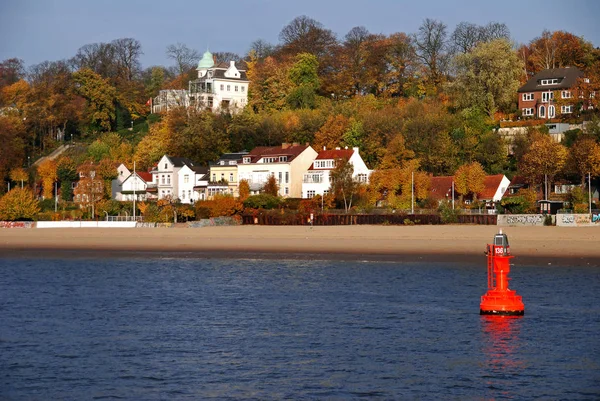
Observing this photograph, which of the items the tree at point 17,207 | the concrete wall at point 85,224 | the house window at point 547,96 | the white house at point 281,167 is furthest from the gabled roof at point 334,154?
the tree at point 17,207

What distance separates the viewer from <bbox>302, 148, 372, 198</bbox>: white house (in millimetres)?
70250

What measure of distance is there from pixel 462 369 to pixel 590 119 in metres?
54.5

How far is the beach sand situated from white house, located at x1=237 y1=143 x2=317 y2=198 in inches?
591

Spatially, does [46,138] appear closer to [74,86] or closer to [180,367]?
[74,86]

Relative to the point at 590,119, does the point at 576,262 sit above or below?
below

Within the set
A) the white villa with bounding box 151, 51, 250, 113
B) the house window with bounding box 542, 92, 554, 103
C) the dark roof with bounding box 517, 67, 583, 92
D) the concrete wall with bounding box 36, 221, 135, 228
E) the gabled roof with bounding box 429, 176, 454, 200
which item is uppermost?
the white villa with bounding box 151, 51, 250, 113

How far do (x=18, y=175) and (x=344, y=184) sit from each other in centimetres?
3180

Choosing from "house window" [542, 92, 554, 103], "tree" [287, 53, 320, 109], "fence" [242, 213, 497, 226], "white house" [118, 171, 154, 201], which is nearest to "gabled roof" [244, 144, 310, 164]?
"white house" [118, 171, 154, 201]

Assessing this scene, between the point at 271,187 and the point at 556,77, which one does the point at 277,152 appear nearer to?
the point at 271,187

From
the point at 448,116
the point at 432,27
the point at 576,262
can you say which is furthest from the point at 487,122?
the point at 576,262

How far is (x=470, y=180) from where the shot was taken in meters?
64.2

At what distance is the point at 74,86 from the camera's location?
316 ft

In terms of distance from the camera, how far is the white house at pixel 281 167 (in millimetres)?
73125

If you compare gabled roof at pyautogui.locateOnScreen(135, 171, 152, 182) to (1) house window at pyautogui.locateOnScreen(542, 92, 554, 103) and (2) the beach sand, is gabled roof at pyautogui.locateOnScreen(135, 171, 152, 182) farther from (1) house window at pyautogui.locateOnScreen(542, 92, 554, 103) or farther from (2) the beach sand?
(1) house window at pyautogui.locateOnScreen(542, 92, 554, 103)
